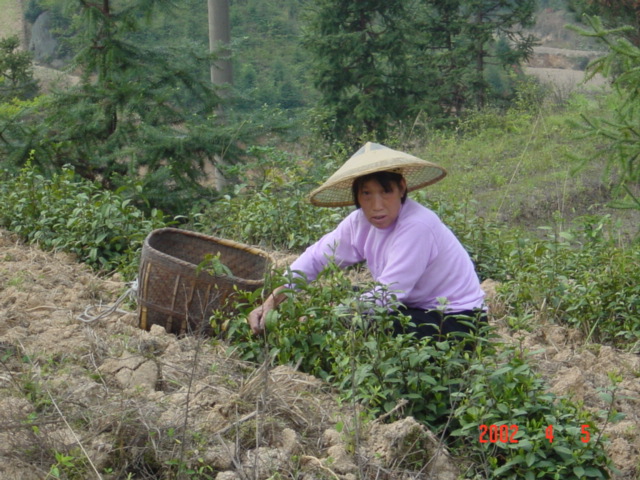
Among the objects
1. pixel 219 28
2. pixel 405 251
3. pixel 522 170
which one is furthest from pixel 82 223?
pixel 522 170

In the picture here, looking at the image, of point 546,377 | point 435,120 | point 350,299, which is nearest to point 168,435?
point 350,299

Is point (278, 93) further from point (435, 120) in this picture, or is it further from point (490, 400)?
point (490, 400)

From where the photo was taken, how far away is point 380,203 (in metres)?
3.53

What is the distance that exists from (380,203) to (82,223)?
8.35 ft

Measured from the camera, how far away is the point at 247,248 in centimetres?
450

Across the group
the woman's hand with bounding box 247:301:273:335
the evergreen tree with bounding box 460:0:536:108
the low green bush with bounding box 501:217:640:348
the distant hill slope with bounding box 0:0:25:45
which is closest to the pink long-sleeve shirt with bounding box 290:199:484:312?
the woman's hand with bounding box 247:301:273:335

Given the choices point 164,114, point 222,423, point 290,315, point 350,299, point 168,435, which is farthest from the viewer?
point 164,114

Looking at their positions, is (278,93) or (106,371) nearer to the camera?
(106,371)

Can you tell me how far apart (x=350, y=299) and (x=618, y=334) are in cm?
186

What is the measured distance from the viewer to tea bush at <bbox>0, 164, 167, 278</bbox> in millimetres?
5238

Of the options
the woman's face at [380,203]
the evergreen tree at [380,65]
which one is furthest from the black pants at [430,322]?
the evergreen tree at [380,65]

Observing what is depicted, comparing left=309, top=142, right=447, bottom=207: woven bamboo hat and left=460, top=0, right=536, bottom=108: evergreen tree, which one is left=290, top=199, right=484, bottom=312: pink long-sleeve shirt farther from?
left=460, top=0, right=536, bottom=108: evergreen tree
